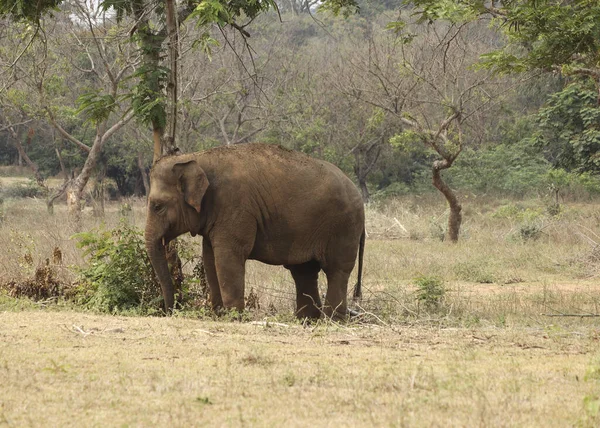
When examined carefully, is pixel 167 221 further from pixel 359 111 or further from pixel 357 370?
pixel 359 111

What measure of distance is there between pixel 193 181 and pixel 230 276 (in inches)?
48.1

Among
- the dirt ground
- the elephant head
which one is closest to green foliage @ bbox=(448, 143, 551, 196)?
the elephant head

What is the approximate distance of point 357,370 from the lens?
612 cm

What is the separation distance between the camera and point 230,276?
1002cm

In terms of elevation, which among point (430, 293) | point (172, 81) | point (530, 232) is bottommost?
point (530, 232)

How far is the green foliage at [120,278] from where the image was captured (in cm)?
1058

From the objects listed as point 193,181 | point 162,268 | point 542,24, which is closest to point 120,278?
point 162,268

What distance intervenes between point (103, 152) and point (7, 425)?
38454 mm

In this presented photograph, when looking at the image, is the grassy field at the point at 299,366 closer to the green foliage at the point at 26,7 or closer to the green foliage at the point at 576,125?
the green foliage at the point at 26,7

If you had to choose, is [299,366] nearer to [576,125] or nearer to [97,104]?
[97,104]

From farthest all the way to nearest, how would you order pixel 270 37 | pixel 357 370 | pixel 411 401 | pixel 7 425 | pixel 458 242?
pixel 270 37 < pixel 458 242 < pixel 357 370 < pixel 411 401 < pixel 7 425

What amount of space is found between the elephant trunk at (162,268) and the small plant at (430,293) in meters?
3.34

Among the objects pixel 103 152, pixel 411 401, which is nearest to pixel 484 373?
pixel 411 401

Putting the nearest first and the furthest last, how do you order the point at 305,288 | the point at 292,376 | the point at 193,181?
the point at 292,376
the point at 193,181
the point at 305,288
